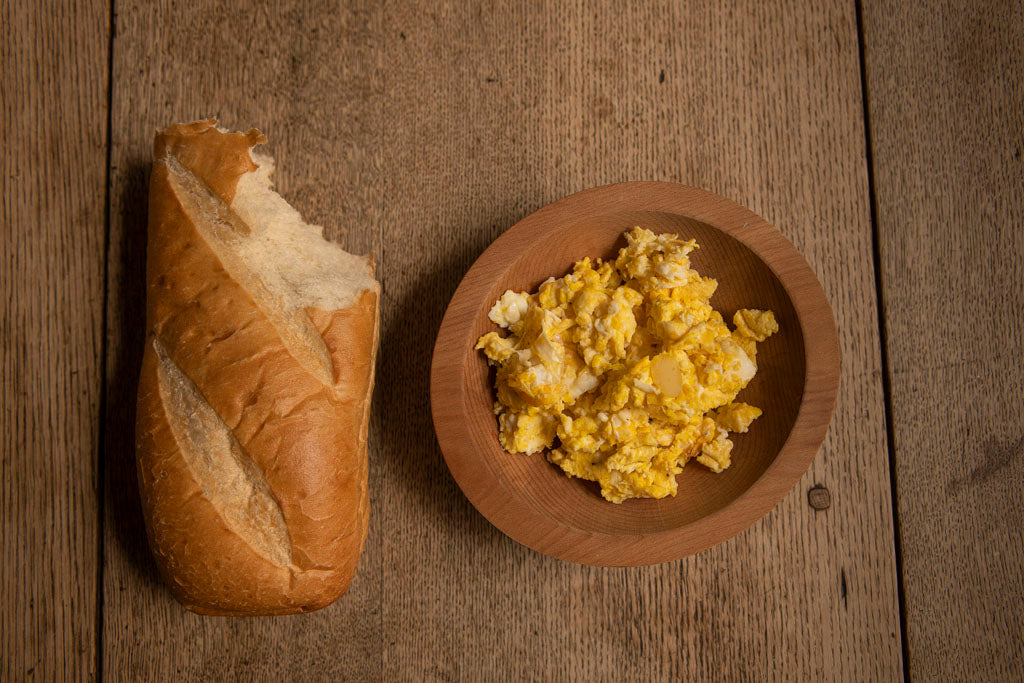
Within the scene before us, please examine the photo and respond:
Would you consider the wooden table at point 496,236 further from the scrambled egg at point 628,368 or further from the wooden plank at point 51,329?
the scrambled egg at point 628,368

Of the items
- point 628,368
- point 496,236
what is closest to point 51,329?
point 496,236

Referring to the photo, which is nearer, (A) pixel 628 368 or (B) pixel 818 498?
(A) pixel 628 368

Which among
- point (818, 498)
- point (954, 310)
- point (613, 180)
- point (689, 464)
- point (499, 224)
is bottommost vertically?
point (818, 498)

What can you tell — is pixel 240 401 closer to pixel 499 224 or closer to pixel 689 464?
pixel 499 224

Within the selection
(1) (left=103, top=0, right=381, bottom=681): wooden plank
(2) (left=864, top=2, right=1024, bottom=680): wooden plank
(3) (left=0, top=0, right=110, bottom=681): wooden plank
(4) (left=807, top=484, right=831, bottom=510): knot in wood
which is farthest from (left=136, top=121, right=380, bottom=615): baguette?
(2) (left=864, top=2, right=1024, bottom=680): wooden plank

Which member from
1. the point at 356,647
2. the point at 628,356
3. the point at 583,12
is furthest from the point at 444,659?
the point at 583,12

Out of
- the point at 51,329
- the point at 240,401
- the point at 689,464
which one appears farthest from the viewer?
the point at 51,329

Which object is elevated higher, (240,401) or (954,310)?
(954,310)
